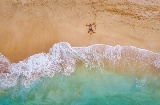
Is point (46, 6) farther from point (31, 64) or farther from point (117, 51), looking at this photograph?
point (117, 51)

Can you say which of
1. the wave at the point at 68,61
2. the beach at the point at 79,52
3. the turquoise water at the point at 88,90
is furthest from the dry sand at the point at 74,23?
the turquoise water at the point at 88,90

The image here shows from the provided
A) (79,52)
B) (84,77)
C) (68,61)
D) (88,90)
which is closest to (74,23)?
(79,52)

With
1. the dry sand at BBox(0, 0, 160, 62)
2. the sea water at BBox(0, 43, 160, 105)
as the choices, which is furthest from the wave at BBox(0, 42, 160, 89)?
the dry sand at BBox(0, 0, 160, 62)

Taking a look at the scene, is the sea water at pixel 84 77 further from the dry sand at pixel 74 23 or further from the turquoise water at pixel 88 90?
the dry sand at pixel 74 23

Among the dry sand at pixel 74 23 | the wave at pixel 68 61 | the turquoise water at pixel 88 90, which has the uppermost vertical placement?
the dry sand at pixel 74 23

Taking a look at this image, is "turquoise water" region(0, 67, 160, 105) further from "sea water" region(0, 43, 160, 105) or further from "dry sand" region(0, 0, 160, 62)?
"dry sand" region(0, 0, 160, 62)
